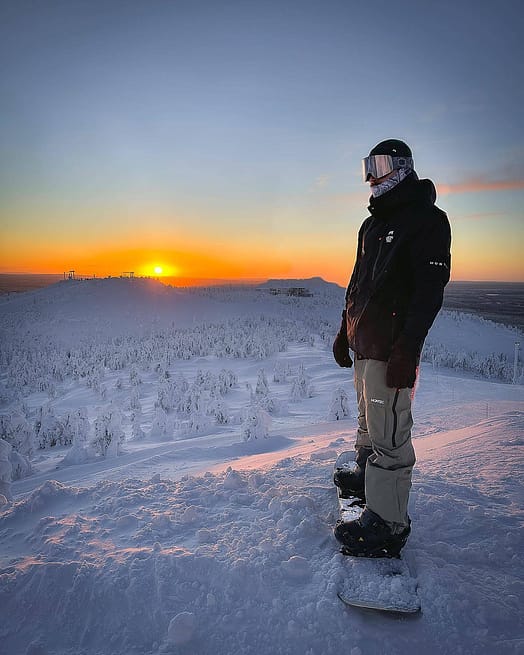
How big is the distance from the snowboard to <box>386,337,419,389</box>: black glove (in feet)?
2.72

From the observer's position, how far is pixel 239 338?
16.2 m

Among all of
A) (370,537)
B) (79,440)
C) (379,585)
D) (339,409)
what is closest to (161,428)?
(79,440)

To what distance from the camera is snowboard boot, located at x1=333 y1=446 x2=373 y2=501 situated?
2.69 meters

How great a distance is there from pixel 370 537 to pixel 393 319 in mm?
1155

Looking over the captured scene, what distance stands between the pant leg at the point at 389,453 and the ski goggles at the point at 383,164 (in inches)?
43.5

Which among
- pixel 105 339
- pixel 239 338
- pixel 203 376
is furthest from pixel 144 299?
pixel 203 376

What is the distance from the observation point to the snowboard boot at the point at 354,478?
2.69 metres

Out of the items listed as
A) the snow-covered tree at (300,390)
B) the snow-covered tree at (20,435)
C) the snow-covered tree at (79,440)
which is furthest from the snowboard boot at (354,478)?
the snow-covered tree at (300,390)

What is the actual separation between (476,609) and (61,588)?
6.22 feet

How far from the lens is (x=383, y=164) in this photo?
2.32 m

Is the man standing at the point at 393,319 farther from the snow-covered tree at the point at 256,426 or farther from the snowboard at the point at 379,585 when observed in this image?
the snow-covered tree at the point at 256,426

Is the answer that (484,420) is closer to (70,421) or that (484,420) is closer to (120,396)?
(70,421)

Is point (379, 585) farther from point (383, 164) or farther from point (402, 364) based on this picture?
point (383, 164)

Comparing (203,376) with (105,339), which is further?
(105,339)
